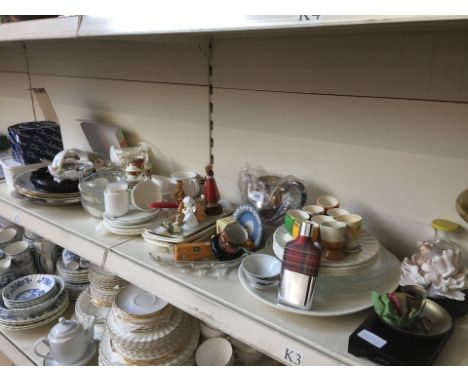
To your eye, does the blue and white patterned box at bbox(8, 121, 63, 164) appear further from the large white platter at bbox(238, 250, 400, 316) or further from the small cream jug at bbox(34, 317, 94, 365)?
the large white platter at bbox(238, 250, 400, 316)

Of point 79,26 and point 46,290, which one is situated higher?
point 79,26

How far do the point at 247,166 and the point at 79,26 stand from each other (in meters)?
0.51

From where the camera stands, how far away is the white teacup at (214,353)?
38.4 inches

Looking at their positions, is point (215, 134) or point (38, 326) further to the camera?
point (38, 326)

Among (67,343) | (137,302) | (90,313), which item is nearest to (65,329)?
(67,343)

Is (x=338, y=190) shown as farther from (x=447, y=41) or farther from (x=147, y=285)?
(x=147, y=285)

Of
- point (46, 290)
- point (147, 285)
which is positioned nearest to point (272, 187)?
point (147, 285)

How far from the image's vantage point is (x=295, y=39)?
85cm

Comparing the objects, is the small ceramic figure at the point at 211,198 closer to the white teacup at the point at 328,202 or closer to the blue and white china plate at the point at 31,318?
the white teacup at the point at 328,202

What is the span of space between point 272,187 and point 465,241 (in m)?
0.42

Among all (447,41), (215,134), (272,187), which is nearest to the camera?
(447,41)

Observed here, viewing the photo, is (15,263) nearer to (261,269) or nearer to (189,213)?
(189,213)
